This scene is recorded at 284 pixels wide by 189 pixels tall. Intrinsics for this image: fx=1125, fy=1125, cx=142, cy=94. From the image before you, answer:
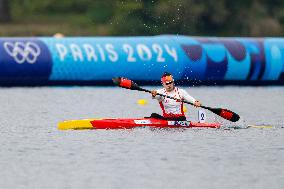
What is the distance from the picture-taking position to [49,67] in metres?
43.1

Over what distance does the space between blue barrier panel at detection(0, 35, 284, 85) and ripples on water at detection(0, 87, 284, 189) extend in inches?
226

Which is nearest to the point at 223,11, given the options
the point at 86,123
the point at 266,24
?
the point at 266,24

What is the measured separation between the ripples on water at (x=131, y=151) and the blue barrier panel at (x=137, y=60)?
5.74 m

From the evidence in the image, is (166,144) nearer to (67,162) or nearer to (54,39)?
(67,162)

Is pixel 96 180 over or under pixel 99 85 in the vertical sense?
over

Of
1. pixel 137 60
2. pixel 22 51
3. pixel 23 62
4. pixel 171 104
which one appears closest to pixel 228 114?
pixel 171 104

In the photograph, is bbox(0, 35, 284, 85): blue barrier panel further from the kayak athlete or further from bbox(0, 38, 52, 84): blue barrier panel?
the kayak athlete

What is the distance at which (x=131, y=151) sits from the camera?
2470 centimetres

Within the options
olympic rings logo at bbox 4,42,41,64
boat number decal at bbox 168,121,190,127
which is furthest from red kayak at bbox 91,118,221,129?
olympic rings logo at bbox 4,42,41,64

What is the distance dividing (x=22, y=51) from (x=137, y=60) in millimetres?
4526

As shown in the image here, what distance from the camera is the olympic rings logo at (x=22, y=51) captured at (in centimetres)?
4292

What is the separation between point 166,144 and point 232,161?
9.88 feet

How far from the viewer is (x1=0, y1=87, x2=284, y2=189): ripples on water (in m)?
20.6

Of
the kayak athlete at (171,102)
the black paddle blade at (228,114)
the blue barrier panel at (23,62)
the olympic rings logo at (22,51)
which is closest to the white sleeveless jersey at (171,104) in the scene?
the kayak athlete at (171,102)
